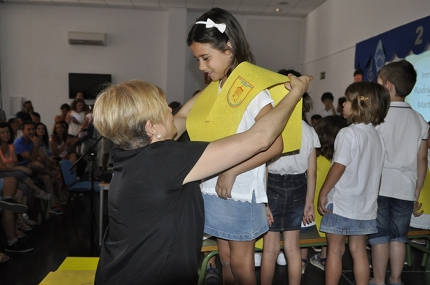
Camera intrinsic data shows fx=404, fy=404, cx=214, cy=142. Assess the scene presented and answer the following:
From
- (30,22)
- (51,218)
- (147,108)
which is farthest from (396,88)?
(30,22)

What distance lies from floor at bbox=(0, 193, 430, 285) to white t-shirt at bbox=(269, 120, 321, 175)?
3.62 ft

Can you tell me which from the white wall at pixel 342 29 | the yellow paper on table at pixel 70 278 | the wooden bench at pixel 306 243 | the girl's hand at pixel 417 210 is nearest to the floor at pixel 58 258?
the wooden bench at pixel 306 243

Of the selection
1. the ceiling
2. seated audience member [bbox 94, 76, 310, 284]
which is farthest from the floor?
the ceiling

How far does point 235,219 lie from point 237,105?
44cm

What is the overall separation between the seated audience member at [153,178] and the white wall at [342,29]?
510cm

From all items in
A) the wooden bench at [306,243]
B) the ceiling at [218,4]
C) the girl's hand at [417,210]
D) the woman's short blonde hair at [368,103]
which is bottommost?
the wooden bench at [306,243]

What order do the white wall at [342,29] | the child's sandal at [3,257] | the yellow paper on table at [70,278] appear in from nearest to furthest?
1. the yellow paper on table at [70,278]
2. the child's sandal at [3,257]
3. the white wall at [342,29]

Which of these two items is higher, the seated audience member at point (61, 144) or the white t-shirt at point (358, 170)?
the white t-shirt at point (358, 170)

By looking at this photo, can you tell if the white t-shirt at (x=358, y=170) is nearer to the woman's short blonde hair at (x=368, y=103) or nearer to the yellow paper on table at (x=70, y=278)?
the woman's short blonde hair at (x=368, y=103)

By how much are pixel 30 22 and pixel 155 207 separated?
401 inches

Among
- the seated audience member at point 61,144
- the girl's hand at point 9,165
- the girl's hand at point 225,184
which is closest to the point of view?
the girl's hand at point 225,184

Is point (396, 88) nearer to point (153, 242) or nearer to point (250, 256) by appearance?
point (250, 256)

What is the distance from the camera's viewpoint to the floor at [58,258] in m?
3.16

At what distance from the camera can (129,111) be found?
1.22 meters
